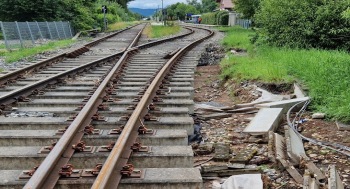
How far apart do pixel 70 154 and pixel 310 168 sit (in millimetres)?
2261

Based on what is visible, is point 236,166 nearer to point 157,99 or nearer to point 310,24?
point 157,99

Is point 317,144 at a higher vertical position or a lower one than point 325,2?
lower

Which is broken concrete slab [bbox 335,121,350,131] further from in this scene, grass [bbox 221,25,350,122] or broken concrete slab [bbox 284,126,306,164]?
broken concrete slab [bbox 284,126,306,164]

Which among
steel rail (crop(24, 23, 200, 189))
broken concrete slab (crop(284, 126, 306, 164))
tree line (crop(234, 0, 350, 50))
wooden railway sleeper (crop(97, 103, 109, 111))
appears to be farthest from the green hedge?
steel rail (crop(24, 23, 200, 189))

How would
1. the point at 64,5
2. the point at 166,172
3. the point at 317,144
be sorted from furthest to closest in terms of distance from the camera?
the point at 64,5
the point at 317,144
the point at 166,172

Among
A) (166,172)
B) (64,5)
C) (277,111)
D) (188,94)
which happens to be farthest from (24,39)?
(166,172)

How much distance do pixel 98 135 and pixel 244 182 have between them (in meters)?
1.72

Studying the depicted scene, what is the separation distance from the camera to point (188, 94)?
22.1 ft

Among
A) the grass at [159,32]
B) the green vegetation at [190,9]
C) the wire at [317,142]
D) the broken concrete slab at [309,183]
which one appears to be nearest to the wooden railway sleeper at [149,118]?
the wire at [317,142]

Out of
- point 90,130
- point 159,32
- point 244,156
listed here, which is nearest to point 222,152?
point 244,156

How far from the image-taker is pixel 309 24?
12.1m

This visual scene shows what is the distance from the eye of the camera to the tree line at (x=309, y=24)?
11859 millimetres

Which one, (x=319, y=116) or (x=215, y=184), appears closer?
(x=215, y=184)

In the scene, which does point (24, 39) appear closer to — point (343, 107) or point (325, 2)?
point (325, 2)
